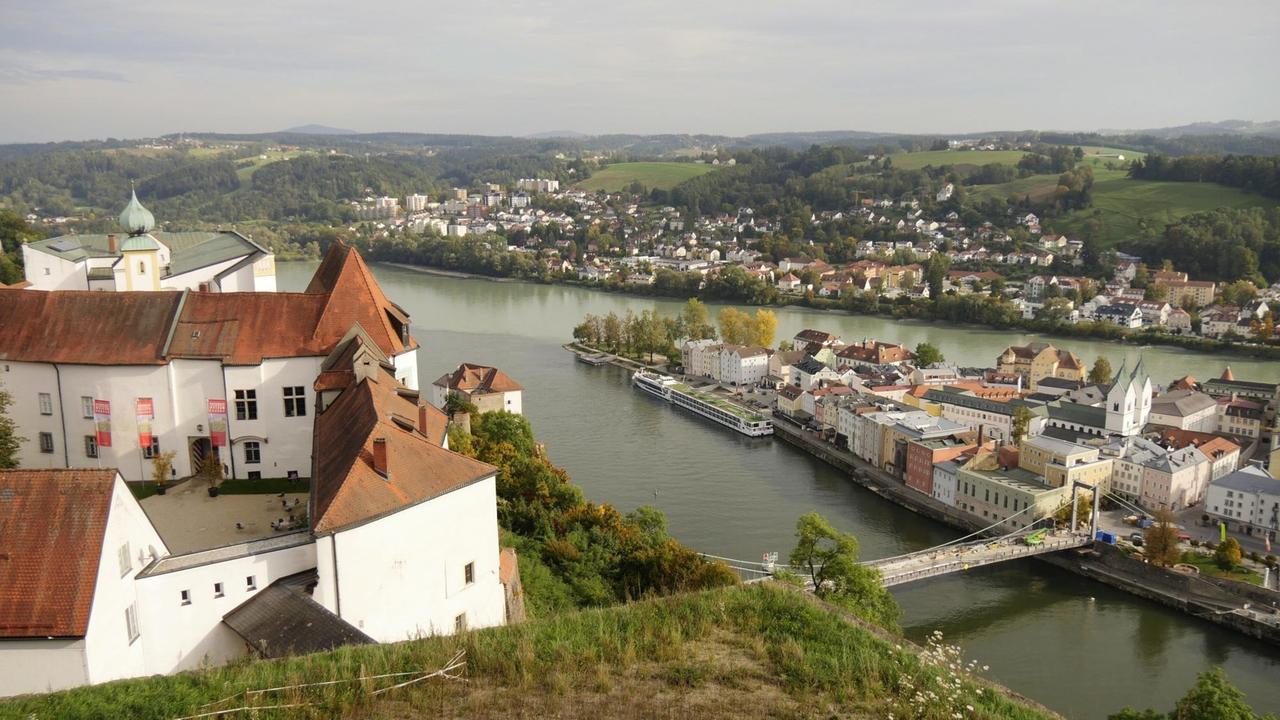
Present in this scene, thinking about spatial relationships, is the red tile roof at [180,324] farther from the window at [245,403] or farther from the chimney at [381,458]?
the chimney at [381,458]

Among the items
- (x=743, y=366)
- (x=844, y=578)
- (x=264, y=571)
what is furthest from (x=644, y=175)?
(x=264, y=571)

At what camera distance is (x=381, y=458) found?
555cm

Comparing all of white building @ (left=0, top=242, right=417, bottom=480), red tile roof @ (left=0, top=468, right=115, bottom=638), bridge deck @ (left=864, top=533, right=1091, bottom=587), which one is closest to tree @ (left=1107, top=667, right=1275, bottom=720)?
bridge deck @ (left=864, top=533, right=1091, bottom=587)

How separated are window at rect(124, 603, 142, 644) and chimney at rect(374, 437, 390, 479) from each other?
1.42m

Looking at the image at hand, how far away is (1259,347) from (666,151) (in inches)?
5273

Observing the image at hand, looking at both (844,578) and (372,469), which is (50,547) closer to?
(372,469)

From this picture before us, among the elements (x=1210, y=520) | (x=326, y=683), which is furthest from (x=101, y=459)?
(x=1210, y=520)

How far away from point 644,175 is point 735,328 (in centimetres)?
5492

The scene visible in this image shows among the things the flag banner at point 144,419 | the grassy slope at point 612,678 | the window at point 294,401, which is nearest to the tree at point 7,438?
the flag banner at point 144,419

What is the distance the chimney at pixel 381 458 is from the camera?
553 centimetres

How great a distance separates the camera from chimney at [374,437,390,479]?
18.1ft

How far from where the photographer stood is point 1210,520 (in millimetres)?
15766

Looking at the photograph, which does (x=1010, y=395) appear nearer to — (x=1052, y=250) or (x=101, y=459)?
(x=101, y=459)

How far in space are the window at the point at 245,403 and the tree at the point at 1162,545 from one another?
12281mm
